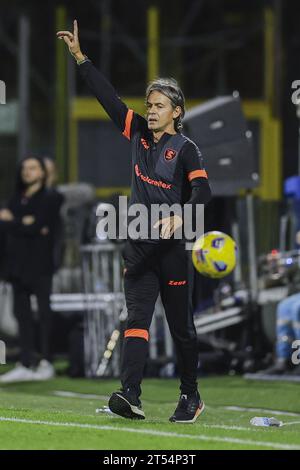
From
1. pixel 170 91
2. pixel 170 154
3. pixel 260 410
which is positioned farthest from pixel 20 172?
pixel 170 154

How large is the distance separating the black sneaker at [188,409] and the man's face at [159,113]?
1.68 metres

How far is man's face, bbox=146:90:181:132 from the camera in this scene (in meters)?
9.35

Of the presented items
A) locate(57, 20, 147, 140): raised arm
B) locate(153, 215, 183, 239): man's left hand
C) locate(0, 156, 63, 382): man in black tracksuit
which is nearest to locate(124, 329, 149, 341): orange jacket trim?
locate(153, 215, 183, 239): man's left hand

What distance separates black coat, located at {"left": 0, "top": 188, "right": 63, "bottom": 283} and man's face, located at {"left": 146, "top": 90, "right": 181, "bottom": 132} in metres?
5.86

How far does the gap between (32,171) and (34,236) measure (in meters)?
0.66

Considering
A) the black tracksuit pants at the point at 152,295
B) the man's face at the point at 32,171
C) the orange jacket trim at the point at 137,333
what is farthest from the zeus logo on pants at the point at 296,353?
the orange jacket trim at the point at 137,333

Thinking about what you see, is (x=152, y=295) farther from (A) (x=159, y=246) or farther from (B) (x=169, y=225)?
(B) (x=169, y=225)

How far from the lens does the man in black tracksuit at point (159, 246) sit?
30.5 feet

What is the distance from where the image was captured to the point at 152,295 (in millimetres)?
9336

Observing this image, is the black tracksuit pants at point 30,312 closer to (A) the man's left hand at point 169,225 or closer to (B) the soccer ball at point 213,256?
(B) the soccer ball at point 213,256

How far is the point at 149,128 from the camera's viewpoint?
9406 mm

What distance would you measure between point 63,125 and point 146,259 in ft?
38.1
